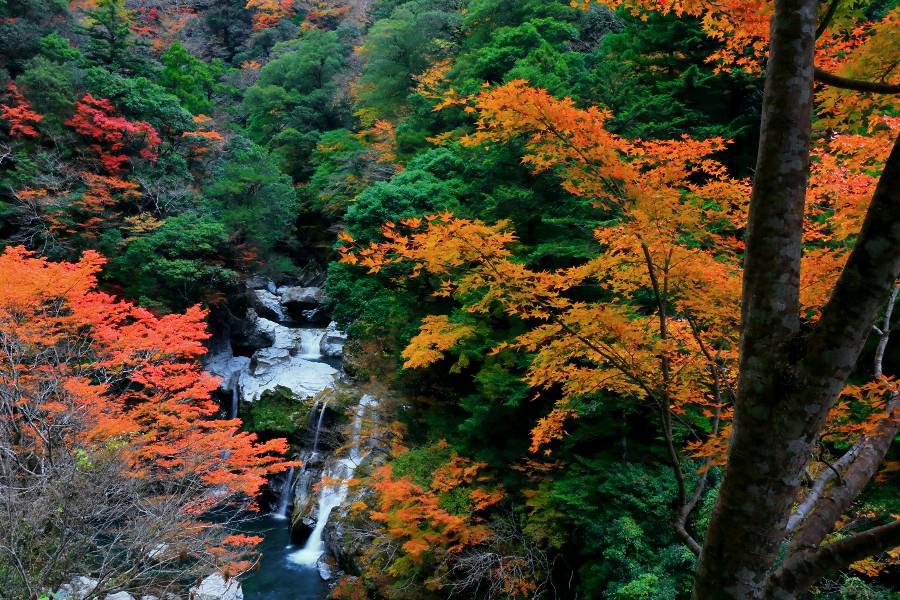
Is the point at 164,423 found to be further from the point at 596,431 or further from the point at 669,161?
the point at 669,161

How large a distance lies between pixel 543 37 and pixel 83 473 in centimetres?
1364

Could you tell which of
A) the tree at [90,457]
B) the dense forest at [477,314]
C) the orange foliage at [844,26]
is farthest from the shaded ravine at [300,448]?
the orange foliage at [844,26]

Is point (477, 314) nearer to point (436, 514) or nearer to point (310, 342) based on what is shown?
point (436, 514)

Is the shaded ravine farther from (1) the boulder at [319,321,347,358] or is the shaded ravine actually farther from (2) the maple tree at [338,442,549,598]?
(2) the maple tree at [338,442,549,598]

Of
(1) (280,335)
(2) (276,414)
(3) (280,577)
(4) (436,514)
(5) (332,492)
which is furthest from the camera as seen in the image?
(1) (280,335)

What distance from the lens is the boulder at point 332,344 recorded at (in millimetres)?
18594

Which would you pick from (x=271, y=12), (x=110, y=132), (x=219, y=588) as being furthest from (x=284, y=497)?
(x=271, y=12)

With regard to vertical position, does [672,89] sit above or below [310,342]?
above

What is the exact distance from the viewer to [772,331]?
5.64ft

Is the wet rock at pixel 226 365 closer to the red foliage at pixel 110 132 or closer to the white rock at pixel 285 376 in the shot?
the white rock at pixel 285 376

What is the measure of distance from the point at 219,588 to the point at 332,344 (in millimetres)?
9745

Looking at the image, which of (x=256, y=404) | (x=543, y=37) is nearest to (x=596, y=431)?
(x=543, y=37)

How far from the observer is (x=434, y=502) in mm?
8461

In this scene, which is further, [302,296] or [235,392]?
[302,296]
